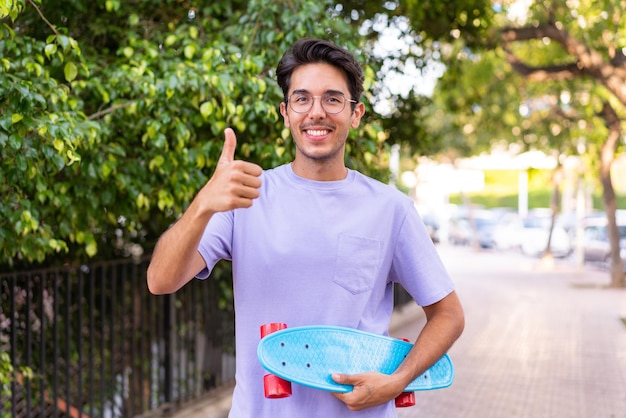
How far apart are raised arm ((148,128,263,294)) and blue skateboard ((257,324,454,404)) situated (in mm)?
242

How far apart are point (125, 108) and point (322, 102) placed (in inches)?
112

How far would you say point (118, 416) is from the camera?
22.6 ft

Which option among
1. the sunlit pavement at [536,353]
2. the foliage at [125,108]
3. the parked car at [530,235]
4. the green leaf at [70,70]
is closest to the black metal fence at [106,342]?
the foliage at [125,108]

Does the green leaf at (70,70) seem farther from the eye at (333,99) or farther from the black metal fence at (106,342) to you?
the eye at (333,99)

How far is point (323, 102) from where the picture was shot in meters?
2.32

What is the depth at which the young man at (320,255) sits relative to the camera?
2223 mm

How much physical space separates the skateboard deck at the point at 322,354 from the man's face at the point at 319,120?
1.44ft

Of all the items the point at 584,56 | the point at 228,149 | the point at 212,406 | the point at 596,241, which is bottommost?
the point at 596,241

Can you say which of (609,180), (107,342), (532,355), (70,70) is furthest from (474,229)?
(70,70)

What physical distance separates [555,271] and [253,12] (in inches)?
909

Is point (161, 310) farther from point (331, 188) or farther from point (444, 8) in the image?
point (331, 188)

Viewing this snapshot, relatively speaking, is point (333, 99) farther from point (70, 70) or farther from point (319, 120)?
point (70, 70)

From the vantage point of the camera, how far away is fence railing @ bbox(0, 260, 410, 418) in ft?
18.8

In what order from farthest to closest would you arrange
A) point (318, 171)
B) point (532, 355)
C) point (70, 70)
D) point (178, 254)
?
point (532, 355) → point (70, 70) → point (318, 171) → point (178, 254)
